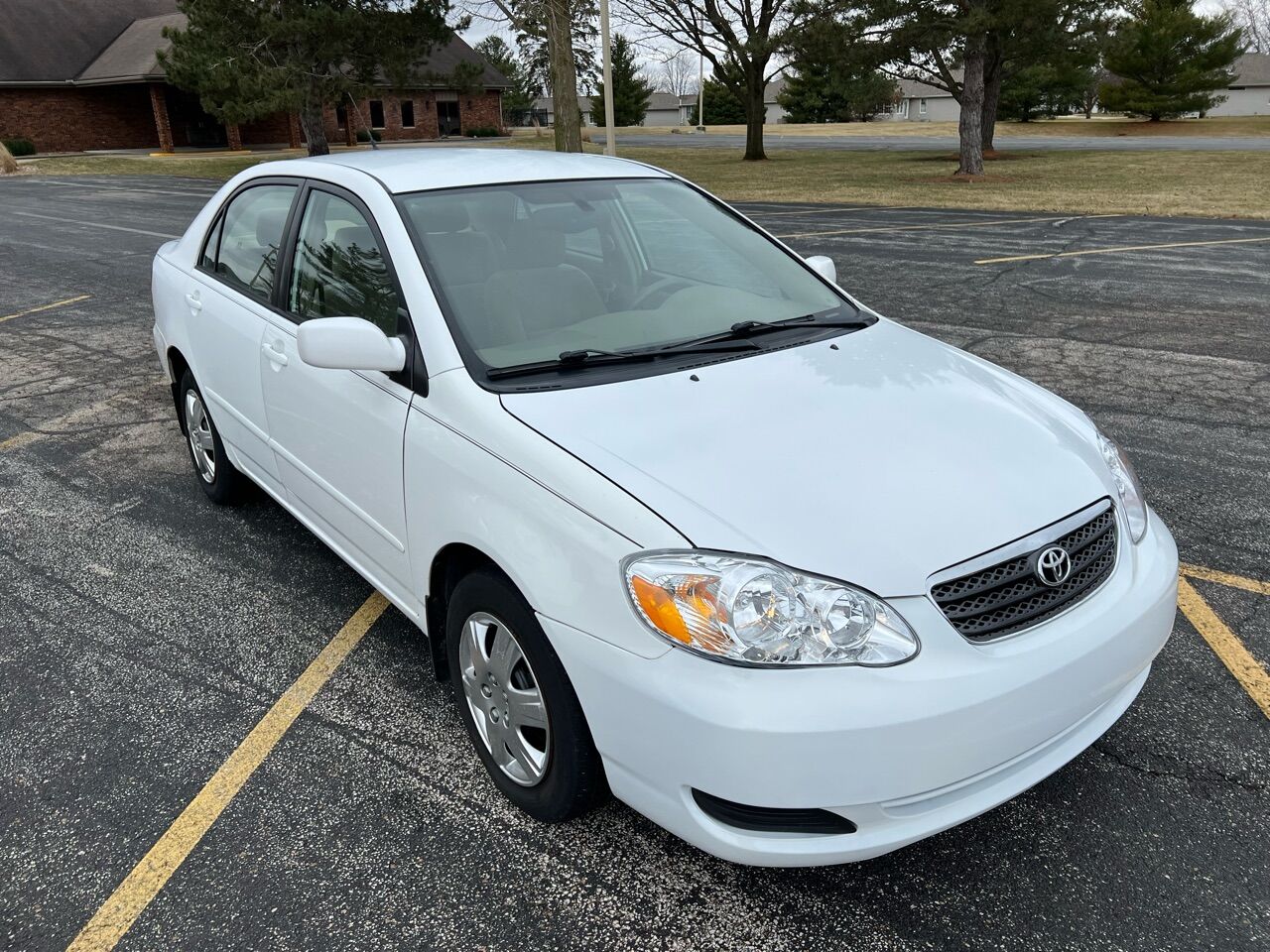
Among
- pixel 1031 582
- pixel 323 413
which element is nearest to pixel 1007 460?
pixel 1031 582

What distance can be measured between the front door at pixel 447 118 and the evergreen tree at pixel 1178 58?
111ft

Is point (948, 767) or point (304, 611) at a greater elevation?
point (948, 767)

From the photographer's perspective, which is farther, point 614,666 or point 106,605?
point 106,605

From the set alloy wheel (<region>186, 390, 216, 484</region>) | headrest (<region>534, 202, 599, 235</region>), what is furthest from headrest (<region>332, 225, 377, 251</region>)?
alloy wheel (<region>186, 390, 216, 484</region>)

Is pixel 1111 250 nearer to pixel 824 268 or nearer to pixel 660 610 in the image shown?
pixel 824 268

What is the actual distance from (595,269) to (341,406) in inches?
39.7

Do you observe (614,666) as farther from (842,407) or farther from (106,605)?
(106,605)

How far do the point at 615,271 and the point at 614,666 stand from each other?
1758 millimetres

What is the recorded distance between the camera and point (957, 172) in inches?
944

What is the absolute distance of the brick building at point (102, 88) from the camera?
4212 centimetres

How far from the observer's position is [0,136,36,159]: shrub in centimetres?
4034

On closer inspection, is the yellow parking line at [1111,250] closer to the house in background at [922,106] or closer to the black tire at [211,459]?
the black tire at [211,459]

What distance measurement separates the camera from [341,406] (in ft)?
10.5

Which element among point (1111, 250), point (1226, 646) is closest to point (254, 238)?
point (1226, 646)
